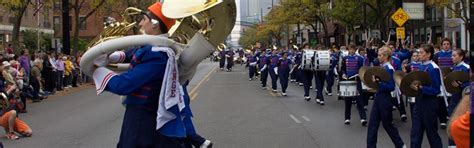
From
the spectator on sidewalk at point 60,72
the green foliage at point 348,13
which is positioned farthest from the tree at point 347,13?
the spectator on sidewalk at point 60,72

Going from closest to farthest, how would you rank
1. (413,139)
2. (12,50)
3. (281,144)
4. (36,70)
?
Answer: (413,139)
(281,144)
(36,70)
(12,50)

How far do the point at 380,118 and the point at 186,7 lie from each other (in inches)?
188

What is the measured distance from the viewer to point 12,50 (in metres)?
25.0

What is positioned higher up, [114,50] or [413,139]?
[114,50]

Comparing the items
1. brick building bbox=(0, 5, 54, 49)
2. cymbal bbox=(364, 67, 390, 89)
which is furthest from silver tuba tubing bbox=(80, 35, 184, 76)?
brick building bbox=(0, 5, 54, 49)

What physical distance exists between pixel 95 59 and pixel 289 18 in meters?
45.3

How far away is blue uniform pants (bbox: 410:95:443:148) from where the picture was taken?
7.79m

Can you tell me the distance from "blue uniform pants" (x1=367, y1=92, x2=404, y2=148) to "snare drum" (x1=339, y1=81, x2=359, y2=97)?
3.67m

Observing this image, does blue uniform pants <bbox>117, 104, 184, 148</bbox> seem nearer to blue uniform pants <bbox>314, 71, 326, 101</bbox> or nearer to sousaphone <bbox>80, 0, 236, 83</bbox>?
sousaphone <bbox>80, 0, 236, 83</bbox>

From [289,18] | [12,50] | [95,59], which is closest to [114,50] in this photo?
[95,59]

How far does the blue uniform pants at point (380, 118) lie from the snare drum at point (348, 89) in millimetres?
3674

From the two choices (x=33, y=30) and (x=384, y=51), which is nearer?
(x=384, y=51)

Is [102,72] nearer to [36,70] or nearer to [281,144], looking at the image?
[281,144]

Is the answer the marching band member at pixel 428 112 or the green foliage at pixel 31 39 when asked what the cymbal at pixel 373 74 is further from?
the green foliage at pixel 31 39
